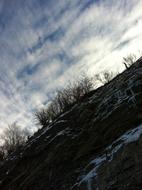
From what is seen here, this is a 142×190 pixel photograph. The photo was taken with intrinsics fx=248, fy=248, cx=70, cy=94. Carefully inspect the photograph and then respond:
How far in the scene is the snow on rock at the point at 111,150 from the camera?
7793 millimetres

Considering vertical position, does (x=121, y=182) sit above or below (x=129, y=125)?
below

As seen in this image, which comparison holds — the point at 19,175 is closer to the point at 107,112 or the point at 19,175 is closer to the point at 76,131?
the point at 76,131

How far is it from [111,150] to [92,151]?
1.53 meters

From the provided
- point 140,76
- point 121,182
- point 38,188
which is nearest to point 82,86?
point 140,76

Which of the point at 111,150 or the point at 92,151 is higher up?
the point at 92,151

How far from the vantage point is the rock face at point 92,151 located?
23.6 feet

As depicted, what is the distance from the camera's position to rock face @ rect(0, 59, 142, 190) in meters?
7.18

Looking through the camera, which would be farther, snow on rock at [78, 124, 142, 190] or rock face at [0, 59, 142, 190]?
snow on rock at [78, 124, 142, 190]

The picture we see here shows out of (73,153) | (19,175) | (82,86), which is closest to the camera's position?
(73,153)

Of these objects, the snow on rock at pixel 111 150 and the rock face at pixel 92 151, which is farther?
the snow on rock at pixel 111 150

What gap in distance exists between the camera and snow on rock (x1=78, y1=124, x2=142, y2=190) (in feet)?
25.6

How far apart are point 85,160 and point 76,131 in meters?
3.17

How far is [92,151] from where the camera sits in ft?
32.2

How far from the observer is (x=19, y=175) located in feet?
43.0
